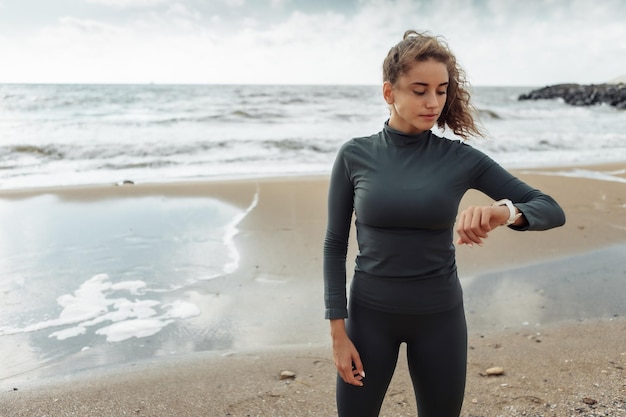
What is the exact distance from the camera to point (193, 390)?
313cm

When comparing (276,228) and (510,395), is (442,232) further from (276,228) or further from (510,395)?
(276,228)

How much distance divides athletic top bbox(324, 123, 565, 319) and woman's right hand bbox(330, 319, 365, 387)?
51 mm

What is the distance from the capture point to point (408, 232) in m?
1.73

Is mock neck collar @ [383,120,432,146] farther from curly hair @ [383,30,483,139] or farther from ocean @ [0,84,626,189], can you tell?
ocean @ [0,84,626,189]

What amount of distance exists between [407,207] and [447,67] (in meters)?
0.53

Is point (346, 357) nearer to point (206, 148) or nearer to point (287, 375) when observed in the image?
point (287, 375)

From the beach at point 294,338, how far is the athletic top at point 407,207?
4.28ft

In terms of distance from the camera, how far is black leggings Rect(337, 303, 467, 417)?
1818 mm

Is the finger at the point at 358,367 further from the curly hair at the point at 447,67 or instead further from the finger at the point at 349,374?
the curly hair at the point at 447,67

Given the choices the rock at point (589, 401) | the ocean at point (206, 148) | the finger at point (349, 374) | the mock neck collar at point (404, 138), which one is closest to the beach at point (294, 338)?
the rock at point (589, 401)

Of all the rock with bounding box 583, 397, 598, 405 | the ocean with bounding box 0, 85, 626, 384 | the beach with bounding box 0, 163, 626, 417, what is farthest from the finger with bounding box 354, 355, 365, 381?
the ocean with bounding box 0, 85, 626, 384

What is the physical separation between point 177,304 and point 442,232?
3353mm

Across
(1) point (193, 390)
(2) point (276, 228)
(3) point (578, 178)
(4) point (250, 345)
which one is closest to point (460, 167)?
(1) point (193, 390)

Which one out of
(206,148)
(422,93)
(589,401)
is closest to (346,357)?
(422,93)
